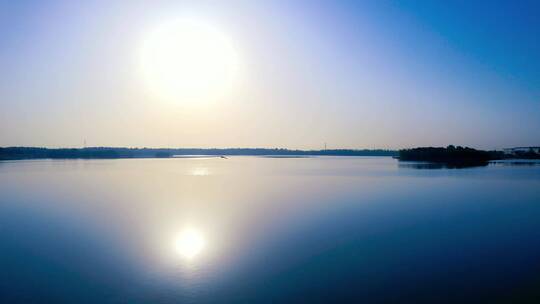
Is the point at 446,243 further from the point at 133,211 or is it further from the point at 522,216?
the point at 133,211

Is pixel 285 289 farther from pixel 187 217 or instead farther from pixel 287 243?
pixel 187 217

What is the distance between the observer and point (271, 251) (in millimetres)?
7246

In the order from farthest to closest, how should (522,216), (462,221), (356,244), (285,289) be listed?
(522,216) < (462,221) < (356,244) < (285,289)

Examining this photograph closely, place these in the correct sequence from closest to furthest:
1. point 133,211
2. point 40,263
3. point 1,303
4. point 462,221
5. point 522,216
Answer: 1. point 1,303
2. point 40,263
3. point 462,221
4. point 522,216
5. point 133,211

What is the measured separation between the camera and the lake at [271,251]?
5180 mm

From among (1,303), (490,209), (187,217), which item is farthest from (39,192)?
(490,209)

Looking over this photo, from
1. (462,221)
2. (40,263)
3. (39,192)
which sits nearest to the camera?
(40,263)

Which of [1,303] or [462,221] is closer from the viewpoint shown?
[1,303]

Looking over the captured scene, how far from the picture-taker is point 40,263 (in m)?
6.41

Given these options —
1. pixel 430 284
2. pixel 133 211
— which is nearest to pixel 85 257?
pixel 133 211

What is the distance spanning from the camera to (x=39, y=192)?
639 inches

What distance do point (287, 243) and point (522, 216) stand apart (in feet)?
25.6

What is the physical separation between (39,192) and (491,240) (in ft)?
56.9

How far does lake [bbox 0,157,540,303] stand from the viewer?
17.0 feet
